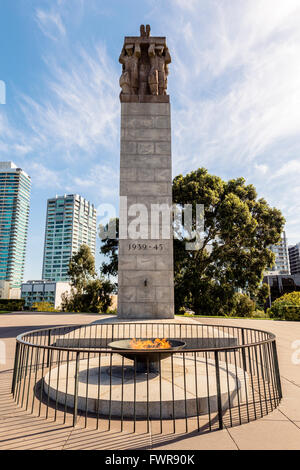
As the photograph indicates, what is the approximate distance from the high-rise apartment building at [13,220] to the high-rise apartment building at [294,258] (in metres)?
183

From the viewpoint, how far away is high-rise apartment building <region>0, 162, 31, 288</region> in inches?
6201

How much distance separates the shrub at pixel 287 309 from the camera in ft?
68.9

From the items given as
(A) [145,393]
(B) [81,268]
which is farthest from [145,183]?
(B) [81,268]

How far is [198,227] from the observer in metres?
25.2

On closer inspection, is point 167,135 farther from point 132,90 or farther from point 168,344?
point 168,344

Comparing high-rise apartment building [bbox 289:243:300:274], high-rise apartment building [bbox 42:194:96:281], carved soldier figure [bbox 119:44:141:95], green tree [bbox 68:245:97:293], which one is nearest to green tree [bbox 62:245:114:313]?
green tree [bbox 68:245:97:293]

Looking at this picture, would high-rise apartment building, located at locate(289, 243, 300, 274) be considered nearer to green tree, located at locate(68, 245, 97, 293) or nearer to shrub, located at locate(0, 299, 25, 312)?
green tree, located at locate(68, 245, 97, 293)

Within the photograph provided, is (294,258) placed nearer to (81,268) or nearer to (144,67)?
(81,268)

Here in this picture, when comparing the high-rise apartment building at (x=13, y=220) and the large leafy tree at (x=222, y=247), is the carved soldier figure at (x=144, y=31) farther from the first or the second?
the high-rise apartment building at (x=13, y=220)

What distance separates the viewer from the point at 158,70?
15008mm

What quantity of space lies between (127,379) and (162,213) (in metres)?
9.29

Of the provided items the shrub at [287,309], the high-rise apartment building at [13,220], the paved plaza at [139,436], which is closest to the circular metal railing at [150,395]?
the paved plaza at [139,436]

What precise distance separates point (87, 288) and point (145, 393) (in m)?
29.2

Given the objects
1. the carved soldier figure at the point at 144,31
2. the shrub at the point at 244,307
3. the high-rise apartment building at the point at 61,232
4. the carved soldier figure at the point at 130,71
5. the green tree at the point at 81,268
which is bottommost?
the shrub at the point at 244,307
